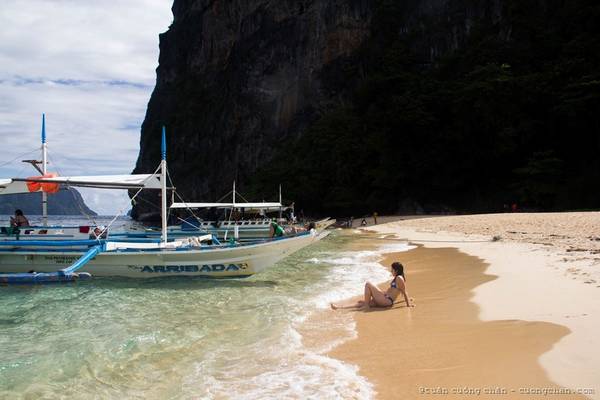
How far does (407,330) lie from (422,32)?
57.1m

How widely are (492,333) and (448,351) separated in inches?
41.7

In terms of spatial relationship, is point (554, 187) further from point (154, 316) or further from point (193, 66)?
point (193, 66)

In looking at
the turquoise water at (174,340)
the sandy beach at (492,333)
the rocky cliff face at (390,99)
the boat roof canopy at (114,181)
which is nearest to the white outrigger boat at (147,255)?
the boat roof canopy at (114,181)

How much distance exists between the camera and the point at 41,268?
49.1 ft

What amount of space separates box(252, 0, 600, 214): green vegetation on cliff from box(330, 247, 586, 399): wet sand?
3414cm

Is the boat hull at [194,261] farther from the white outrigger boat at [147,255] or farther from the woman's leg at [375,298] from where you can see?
the woman's leg at [375,298]

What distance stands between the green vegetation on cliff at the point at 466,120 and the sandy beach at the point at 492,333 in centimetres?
2867

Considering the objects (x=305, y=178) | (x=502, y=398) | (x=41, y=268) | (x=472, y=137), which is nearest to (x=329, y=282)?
(x=502, y=398)

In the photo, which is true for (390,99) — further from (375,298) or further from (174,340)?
(174,340)

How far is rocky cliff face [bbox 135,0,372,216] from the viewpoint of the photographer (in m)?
66.7

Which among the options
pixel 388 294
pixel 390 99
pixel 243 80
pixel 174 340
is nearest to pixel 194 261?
pixel 174 340

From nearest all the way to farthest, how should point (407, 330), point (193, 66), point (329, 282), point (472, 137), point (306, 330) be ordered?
point (407, 330), point (306, 330), point (329, 282), point (472, 137), point (193, 66)

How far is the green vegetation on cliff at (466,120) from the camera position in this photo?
39406 mm

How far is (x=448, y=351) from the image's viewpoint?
20.9 ft
